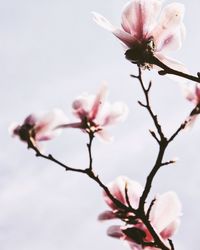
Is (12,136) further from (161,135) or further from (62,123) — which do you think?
(161,135)

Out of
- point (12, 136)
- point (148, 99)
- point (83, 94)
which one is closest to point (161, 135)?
point (148, 99)

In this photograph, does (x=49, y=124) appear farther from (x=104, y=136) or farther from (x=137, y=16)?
(x=137, y=16)

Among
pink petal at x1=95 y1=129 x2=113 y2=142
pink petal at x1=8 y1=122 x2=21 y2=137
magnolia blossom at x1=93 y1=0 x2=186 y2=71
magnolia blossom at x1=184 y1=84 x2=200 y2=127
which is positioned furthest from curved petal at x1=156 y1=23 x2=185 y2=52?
pink petal at x1=8 y1=122 x2=21 y2=137

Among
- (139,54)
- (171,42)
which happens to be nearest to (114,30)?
(139,54)

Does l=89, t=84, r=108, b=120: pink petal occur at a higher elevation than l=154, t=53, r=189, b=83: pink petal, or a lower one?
higher

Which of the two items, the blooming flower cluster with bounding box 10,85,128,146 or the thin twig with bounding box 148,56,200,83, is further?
the blooming flower cluster with bounding box 10,85,128,146

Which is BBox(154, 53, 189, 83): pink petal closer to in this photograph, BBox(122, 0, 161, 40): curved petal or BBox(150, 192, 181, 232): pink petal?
BBox(122, 0, 161, 40): curved petal
